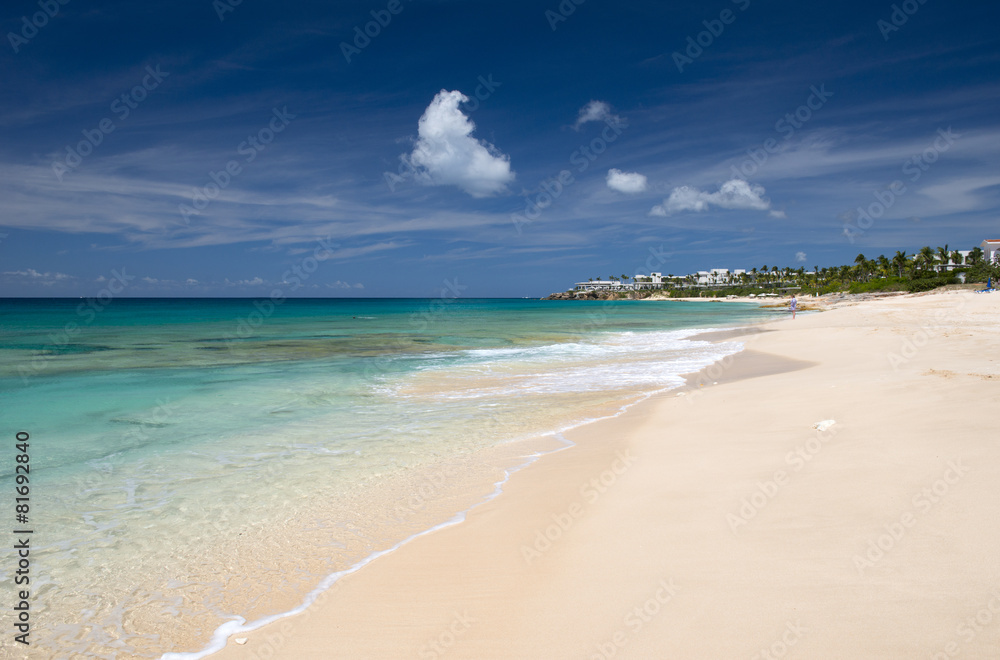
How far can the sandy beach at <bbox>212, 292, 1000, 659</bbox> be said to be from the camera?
10.5 feet

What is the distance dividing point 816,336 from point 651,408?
17659 millimetres

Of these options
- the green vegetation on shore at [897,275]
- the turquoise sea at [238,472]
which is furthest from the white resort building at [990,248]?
the turquoise sea at [238,472]

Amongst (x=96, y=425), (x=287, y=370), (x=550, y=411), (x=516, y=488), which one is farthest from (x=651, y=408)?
(x=287, y=370)

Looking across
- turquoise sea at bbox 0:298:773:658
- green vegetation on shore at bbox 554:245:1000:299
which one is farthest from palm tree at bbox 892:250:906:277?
turquoise sea at bbox 0:298:773:658

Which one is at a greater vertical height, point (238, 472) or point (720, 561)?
point (720, 561)

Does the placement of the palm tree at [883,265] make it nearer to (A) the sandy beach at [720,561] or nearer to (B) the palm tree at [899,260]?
(B) the palm tree at [899,260]

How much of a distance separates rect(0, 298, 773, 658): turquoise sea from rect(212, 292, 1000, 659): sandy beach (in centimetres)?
66

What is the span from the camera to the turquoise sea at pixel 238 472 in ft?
14.2

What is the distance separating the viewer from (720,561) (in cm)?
403

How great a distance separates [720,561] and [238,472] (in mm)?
6676

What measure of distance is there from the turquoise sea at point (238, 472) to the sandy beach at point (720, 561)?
2.18 feet

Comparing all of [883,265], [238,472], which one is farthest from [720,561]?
[883,265]

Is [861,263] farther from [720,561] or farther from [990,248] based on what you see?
[720,561]

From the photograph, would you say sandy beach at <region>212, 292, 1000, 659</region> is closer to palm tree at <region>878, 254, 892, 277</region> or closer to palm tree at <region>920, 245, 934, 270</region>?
palm tree at <region>920, 245, 934, 270</region>
